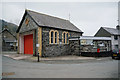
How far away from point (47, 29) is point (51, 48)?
3.16 metres

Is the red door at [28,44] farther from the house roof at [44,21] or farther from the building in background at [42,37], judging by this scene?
the house roof at [44,21]

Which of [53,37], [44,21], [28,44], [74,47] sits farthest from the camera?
[28,44]

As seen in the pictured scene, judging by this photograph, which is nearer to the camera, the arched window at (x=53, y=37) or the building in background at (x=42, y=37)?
the building in background at (x=42, y=37)

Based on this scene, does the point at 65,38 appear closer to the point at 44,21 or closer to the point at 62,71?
the point at 44,21

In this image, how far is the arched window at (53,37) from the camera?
1730 cm

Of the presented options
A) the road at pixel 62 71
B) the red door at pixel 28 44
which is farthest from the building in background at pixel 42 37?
the road at pixel 62 71

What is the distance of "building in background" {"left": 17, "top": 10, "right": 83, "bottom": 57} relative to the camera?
643 inches

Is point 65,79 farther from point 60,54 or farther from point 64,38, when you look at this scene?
point 64,38

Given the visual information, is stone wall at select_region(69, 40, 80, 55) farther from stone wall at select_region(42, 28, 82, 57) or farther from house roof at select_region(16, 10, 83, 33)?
house roof at select_region(16, 10, 83, 33)

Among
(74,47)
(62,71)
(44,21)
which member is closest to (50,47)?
(74,47)

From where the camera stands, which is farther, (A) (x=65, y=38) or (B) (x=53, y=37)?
(A) (x=65, y=38)

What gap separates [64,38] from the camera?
65.7 ft

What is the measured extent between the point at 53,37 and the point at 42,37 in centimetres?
217

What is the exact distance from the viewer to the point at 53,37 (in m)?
17.7
